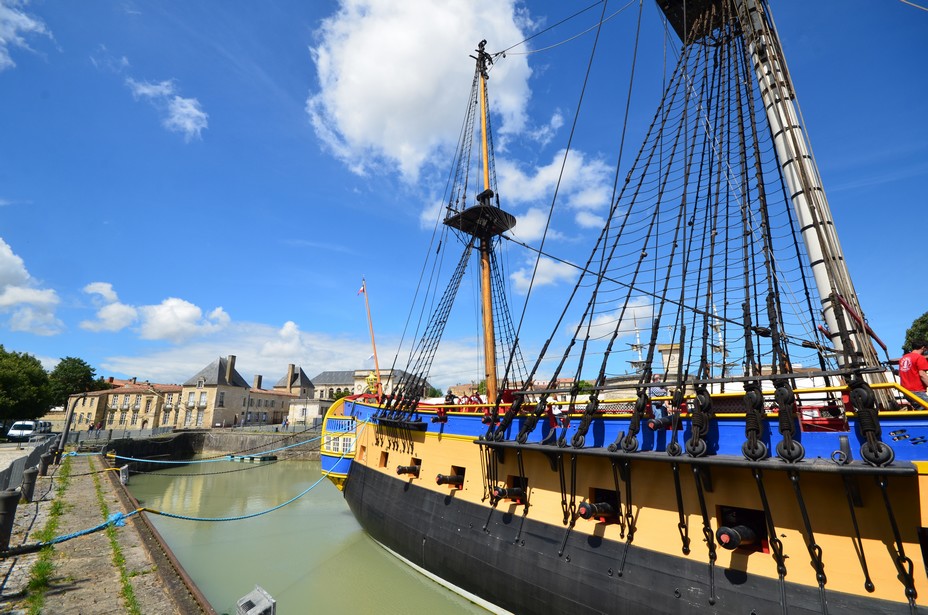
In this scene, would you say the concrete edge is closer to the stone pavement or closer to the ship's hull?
the stone pavement

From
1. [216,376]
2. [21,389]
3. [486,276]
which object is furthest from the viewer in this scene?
[216,376]

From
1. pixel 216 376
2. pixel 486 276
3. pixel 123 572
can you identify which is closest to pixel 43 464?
pixel 123 572

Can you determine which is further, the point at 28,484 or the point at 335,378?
the point at 335,378

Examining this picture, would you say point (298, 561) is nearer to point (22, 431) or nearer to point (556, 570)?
point (556, 570)

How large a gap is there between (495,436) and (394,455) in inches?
195

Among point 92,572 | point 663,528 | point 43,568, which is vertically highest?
point 663,528

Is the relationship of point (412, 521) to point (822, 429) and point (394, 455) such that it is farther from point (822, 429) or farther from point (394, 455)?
point (822, 429)

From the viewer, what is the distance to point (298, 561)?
38.5 feet

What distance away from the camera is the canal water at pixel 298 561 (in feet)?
29.9

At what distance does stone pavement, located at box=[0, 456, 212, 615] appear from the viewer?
20.8 ft

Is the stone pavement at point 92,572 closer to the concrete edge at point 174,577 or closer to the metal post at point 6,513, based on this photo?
the concrete edge at point 174,577

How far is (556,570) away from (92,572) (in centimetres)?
799

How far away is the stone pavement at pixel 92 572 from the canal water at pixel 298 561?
165 cm

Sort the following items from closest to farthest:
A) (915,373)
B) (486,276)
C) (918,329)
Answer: (915,373)
(486,276)
(918,329)
